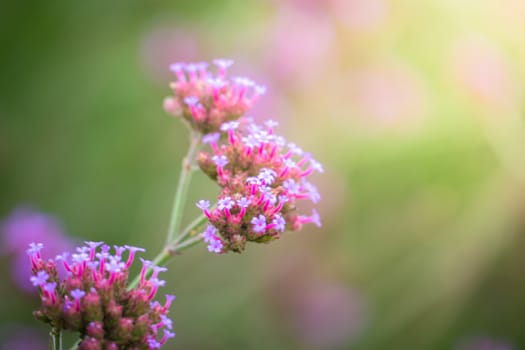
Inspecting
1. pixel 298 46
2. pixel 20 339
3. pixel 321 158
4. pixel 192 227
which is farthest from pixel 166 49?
pixel 192 227

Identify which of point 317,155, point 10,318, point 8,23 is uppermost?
point 8,23

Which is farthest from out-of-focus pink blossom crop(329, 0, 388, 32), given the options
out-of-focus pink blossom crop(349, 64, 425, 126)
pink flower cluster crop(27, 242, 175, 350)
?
pink flower cluster crop(27, 242, 175, 350)

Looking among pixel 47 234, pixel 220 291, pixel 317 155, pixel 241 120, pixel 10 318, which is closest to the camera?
pixel 241 120

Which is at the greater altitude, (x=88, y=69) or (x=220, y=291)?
(x=88, y=69)

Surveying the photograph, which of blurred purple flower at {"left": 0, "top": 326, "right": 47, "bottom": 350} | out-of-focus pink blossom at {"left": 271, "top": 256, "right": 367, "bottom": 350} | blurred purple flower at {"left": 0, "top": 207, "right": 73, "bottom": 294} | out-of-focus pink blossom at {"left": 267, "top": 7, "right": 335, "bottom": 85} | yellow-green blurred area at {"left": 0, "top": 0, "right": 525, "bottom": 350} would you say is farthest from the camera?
out-of-focus pink blossom at {"left": 267, "top": 7, "right": 335, "bottom": 85}

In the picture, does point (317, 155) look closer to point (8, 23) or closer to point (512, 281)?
point (512, 281)

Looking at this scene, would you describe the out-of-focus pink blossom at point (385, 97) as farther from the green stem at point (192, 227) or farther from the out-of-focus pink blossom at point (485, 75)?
the green stem at point (192, 227)

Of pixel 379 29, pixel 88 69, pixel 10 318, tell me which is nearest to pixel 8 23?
pixel 88 69

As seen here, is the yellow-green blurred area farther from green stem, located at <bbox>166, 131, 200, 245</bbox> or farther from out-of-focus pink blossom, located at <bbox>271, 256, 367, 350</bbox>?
green stem, located at <bbox>166, 131, 200, 245</bbox>
